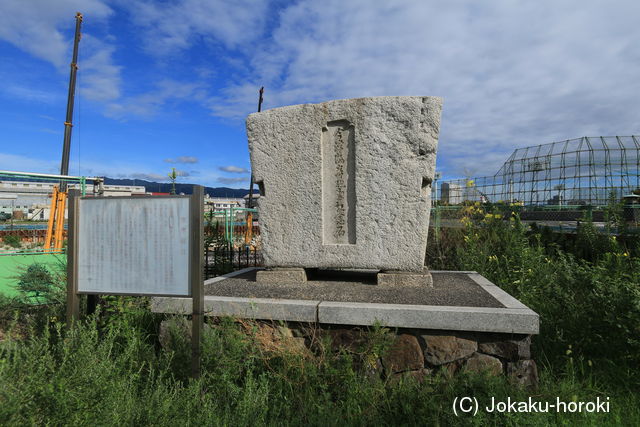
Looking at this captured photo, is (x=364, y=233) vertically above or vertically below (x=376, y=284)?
above

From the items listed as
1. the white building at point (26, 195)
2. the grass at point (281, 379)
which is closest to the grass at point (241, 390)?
the grass at point (281, 379)

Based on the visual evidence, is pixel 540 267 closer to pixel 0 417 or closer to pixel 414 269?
pixel 414 269

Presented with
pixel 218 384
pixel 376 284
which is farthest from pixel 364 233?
pixel 218 384

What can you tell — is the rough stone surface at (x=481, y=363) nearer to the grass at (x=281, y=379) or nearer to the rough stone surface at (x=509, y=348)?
the rough stone surface at (x=509, y=348)

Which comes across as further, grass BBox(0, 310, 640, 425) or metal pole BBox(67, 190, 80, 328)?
metal pole BBox(67, 190, 80, 328)

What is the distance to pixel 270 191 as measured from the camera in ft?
14.4

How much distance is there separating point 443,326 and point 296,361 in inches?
45.8

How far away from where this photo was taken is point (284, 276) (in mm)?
4383

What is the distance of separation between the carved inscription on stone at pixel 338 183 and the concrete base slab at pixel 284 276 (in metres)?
0.47

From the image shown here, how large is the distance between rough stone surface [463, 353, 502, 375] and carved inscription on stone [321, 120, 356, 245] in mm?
1738

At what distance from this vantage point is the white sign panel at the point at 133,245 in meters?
2.82

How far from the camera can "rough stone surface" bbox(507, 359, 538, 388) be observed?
9.37 feet

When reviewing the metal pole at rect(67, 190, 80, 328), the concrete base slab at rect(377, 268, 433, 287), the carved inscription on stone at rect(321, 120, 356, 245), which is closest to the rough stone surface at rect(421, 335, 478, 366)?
the concrete base slab at rect(377, 268, 433, 287)

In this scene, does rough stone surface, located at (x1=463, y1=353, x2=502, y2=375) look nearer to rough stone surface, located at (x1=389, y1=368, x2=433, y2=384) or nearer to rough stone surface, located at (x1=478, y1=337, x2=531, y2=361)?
rough stone surface, located at (x1=478, y1=337, x2=531, y2=361)
